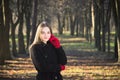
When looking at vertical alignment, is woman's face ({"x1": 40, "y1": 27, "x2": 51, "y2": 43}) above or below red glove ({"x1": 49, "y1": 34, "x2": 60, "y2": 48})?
above

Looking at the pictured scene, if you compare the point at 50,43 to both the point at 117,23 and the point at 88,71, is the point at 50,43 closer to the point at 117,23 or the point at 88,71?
the point at 88,71

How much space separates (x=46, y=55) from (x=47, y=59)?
69mm

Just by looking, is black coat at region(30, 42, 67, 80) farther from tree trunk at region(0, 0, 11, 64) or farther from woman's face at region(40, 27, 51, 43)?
tree trunk at region(0, 0, 11, 64)

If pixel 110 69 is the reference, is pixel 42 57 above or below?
above

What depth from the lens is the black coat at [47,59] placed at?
249 inches

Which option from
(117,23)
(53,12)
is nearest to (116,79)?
(117,23)

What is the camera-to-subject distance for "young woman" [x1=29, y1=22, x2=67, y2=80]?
632cm

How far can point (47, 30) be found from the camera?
6.35 metres

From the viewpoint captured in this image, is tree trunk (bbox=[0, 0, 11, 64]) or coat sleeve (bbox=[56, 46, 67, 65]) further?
tree trunk (bbox=[0, 0, 11, 64])

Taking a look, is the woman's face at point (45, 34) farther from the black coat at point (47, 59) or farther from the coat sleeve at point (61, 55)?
the coat sleeve at point (61, 55)

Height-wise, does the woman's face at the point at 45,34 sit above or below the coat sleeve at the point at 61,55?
above

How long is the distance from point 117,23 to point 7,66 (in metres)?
6.79

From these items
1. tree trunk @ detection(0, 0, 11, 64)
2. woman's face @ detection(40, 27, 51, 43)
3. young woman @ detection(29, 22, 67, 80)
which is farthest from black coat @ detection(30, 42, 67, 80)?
tree trunk @ detection(0, 0, 11, 64)

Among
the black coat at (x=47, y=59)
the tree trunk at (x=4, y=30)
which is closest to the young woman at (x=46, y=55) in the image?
the black coat at (x=47, y=59)
